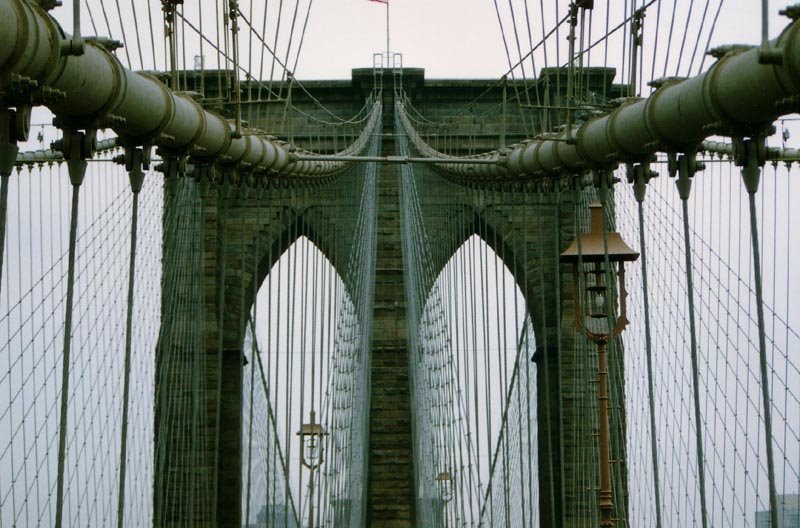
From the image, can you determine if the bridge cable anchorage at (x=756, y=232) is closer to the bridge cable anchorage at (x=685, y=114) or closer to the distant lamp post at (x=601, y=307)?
the bridge cable anchorage at (x=685, y=114)

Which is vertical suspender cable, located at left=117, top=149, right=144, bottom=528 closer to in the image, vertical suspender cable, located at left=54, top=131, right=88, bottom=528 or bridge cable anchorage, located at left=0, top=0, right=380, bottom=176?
bridge cable anchorage, located at left=0, top=0, right=380, bottom=176

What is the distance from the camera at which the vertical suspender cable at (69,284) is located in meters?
5.05

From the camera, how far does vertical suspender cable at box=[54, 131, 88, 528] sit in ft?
16.6

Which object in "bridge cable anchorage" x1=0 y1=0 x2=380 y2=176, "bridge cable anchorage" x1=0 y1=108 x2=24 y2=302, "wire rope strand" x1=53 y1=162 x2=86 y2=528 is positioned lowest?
"wire rope strand" x1=53 y1=162 x2=86 y2=528

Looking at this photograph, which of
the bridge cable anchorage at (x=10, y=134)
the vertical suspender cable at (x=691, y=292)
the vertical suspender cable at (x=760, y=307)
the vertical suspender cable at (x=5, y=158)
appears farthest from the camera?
the vertical suspender cable at (x=691, y=292)

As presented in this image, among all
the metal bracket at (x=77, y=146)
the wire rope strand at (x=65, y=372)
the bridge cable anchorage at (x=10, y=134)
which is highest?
the metal bracket at (x=77, y=146)

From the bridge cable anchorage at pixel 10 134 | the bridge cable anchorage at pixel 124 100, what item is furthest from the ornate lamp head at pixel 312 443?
the bridge cable anchorage at pixel 10 134

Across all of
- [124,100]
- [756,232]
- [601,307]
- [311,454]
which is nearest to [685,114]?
[756,232]

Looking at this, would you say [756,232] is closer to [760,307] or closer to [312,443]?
[760,307]

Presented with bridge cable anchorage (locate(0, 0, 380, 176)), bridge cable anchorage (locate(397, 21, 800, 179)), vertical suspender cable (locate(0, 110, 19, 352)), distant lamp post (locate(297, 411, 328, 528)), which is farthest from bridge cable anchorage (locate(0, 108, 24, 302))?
distant lamp post (locate(297, 411, 328, 528))

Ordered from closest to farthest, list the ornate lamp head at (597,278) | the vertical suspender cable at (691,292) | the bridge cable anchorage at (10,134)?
the bridge cable anchorage at (10,134) < the vertical suspender cable at (691,292) < the ornate lamp head at (597,278)

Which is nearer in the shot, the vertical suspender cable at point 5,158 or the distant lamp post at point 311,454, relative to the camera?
the vertical suspender cable at point 5,158

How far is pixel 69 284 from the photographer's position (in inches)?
205

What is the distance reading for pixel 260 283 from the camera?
87.9 feet
